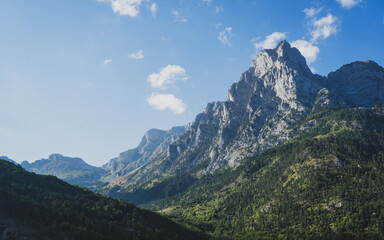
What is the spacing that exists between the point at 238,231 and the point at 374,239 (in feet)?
275

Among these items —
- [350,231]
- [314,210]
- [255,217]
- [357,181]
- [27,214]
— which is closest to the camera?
[27,214]

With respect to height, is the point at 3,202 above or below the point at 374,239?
above

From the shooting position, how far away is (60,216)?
329ft

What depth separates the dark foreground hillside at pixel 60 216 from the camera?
88.2 metres

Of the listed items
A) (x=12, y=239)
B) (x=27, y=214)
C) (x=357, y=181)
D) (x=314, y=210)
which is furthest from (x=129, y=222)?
(x=357, y=181)

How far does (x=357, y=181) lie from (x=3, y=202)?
199042 millimetres

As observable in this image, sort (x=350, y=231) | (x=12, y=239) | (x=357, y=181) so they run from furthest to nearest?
(x=357, y=181) → (x=350, y=231) → (x=12, y=239)

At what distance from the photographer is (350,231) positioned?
382 feet

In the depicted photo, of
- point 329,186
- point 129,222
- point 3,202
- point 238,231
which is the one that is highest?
point 329,186

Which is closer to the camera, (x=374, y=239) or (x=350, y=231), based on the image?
(x=374, y=239)

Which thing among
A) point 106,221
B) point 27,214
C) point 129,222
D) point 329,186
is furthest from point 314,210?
point 27,214

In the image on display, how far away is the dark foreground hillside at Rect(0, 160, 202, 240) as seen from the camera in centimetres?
8819

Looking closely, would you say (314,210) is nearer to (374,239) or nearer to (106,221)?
(374,239)

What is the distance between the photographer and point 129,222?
4838 inches
